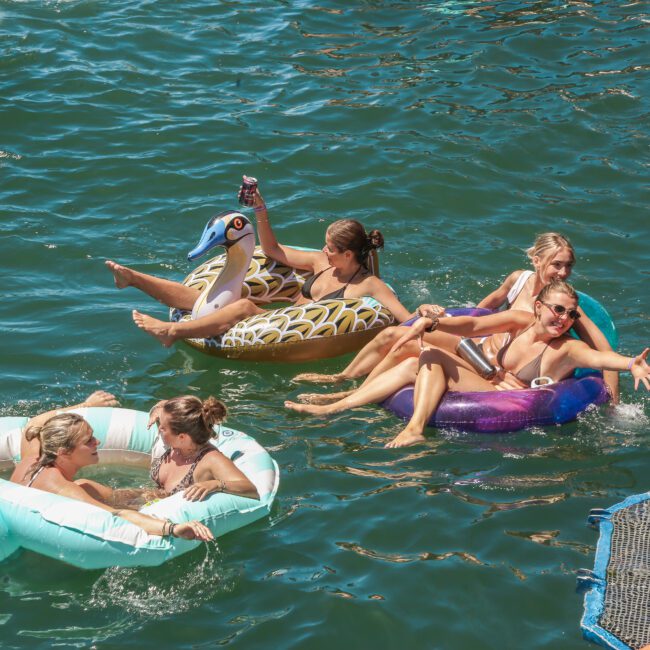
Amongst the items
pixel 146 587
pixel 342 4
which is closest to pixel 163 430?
pixel 146 587

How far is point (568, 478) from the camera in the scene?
6.75 meters

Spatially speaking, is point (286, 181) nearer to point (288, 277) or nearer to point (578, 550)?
point (288, 277)

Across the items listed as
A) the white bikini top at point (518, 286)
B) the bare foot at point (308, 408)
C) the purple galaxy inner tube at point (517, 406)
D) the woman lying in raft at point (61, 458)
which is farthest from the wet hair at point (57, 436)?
the white bikini top at point (518, 286)

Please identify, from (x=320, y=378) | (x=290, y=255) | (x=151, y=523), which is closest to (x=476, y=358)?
(x=320, y=378)

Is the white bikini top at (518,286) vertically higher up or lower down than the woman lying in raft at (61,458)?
higher up

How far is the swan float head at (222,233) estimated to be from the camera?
329 inches

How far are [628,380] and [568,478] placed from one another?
1.66 m

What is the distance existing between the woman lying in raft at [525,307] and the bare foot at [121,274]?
163cm

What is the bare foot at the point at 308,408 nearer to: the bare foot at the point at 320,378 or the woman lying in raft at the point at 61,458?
the bare foot at the point at 320,378

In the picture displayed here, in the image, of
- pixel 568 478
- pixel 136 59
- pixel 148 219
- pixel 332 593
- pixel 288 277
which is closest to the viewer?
pixel 332 593

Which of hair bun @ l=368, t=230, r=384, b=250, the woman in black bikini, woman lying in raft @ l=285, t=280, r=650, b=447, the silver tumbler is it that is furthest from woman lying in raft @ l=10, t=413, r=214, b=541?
hair bun @ l=368, t=230, r=384, b=250

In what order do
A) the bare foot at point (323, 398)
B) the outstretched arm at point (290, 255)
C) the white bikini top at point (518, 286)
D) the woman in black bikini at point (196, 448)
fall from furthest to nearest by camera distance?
the outstretched arm at point (290, 255) < the white bikini top at point (518, 286) < the bare foot at point (323, 398) < the woman in black bikini at point (196, 448)

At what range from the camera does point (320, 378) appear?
26.8ft

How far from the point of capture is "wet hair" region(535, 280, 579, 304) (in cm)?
717
